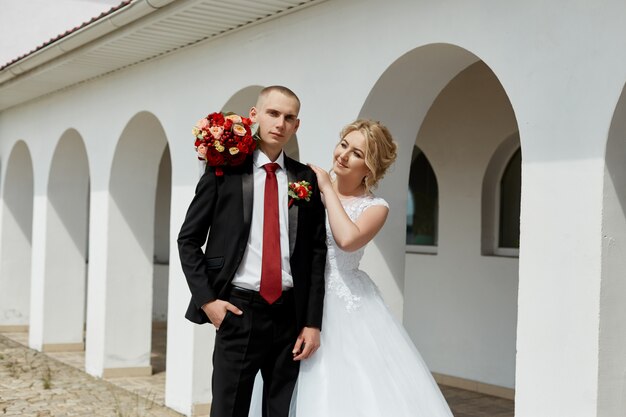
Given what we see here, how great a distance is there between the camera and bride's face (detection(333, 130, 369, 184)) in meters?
4.23

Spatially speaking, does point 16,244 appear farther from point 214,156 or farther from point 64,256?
point 214,156

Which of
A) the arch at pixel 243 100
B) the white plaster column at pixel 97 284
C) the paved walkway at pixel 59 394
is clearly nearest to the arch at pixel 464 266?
the arch at pixel 243 100

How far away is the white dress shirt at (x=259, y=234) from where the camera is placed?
396 cm

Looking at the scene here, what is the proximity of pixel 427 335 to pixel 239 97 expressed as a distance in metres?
3.97

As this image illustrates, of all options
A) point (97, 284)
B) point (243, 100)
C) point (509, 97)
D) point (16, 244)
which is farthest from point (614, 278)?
point (16, 244)

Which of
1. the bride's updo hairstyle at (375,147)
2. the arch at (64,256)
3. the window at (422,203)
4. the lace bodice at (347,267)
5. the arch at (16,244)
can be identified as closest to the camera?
the bride's updo hairstyle at (375,147)

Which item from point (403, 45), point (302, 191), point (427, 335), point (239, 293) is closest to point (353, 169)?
point (302, 191)

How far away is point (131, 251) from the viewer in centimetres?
1060

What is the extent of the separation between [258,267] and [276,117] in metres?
0.67

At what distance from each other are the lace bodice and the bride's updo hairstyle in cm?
11

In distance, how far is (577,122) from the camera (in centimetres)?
473

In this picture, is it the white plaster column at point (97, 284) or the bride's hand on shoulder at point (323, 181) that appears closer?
the bride's hand on shoulder at point (323, 181)

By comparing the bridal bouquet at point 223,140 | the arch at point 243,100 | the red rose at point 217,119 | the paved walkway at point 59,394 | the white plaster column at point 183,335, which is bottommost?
the paved walkway at point 59,394

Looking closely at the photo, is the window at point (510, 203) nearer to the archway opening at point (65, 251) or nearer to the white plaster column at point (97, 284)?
the white plaster column at point (97, 284)
